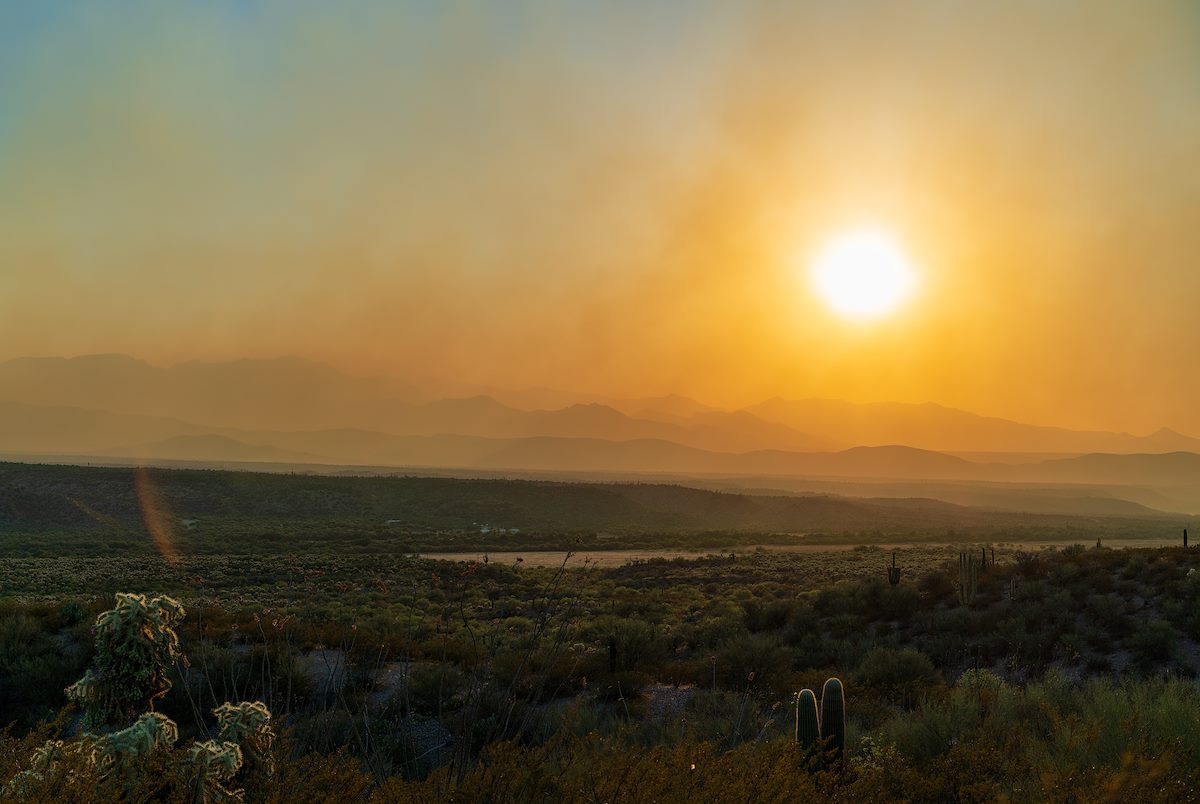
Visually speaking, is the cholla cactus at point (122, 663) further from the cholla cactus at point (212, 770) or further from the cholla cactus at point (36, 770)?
the cholla cactus at point (212, 770)

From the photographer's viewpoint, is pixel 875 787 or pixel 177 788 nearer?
pixel 177 788

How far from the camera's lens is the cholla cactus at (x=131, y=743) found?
588cm

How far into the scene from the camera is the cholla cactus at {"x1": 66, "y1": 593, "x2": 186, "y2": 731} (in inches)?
298

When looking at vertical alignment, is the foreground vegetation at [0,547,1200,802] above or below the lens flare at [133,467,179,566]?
above

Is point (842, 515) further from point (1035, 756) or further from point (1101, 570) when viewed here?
point (1035, 756)

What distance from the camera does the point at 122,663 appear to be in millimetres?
7648

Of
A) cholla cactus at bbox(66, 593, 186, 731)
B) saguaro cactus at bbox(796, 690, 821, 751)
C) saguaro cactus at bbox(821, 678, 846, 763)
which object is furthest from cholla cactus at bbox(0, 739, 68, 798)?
saguaro cactus at bbox(821, 678, 846, 763)

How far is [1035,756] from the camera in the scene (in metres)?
7.35

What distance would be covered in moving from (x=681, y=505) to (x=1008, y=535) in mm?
41235

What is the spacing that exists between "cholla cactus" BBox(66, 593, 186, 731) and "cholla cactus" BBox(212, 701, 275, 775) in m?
1.55

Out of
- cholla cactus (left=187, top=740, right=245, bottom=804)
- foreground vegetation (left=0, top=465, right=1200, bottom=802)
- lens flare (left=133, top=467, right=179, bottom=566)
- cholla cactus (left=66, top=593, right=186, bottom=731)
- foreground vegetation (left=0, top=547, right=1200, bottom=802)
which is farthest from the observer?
lens flare (left=133, top=467, right=179, bottom=566)

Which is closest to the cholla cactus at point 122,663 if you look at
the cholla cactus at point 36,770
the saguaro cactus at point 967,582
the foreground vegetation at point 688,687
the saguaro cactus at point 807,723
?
the foreground vegetation at point 688,687

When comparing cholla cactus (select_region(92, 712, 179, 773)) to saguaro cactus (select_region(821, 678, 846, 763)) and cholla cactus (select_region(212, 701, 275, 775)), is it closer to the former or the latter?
cholla cactus (select_region(212, 701, 275, 775))

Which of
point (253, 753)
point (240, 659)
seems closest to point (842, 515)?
point (240, 659)
